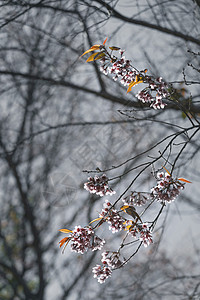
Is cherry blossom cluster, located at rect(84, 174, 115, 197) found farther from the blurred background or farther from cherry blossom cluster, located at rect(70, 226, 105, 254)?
the blurred background

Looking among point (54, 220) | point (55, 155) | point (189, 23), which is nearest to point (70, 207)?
point (54, 220)

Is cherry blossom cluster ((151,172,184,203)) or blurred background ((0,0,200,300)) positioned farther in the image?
blurred background ((0,0,200,300))

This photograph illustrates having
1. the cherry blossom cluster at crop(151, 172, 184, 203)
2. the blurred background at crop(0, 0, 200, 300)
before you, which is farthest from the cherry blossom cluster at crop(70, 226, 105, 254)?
the blurred background at crop(0, 0, 200, 300)

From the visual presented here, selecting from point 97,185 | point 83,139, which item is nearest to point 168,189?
point 97,185

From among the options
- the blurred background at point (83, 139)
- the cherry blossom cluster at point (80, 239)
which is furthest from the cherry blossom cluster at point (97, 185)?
the blurred background at point (83, 139)

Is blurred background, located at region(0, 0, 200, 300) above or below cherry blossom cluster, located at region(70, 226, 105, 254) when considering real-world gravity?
above

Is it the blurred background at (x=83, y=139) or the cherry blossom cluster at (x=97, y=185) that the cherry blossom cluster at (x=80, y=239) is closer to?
the cherry blossom cluster at (x=97, y=185)

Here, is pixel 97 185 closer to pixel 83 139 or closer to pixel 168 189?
pixel 168 189

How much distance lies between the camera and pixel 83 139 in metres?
1.42

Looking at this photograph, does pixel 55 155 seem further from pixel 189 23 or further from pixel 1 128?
pixel 189 23

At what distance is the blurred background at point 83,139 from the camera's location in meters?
1.33

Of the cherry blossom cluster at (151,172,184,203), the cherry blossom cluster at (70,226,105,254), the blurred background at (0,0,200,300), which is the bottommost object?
the cherry blossom cluster at (70,226,105,254)

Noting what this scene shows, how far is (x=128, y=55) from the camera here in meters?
1.46

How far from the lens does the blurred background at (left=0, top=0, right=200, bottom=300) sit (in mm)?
1329
